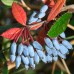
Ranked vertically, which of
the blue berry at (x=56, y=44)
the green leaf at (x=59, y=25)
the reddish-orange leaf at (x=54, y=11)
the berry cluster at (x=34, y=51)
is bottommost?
the berry cluster at (x=34, y=51)

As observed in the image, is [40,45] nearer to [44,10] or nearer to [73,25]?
[44,10]

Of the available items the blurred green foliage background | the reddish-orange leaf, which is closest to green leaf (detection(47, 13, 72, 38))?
the reddish-orange leaf

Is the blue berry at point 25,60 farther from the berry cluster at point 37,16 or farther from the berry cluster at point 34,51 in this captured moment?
the berry cluster at point 37,16

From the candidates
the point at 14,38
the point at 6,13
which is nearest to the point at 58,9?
the point at 14,38

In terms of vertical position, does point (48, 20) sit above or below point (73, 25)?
above

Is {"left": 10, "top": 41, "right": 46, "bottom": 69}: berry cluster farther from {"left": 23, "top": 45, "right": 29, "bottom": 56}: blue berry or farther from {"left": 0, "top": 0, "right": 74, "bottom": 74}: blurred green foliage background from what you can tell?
{"left": 0, "top": 0, "right": 74, "bottom": 74}: blurred green foliage background

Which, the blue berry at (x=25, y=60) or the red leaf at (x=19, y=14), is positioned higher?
the red leaf at (x=19, y=14)

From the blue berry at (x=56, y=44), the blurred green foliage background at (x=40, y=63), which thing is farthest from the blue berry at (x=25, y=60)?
the blurred green foliage background at (x=40, y=63)

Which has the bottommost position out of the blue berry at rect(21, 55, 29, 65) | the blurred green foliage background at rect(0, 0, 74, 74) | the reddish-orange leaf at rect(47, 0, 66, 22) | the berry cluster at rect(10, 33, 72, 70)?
the blurred green foliage background at rect(0, 0, 74, 74)
